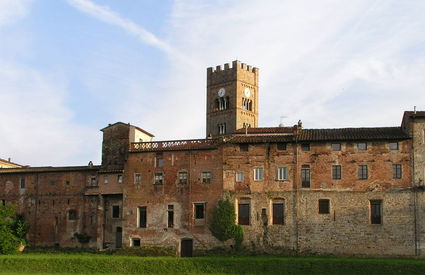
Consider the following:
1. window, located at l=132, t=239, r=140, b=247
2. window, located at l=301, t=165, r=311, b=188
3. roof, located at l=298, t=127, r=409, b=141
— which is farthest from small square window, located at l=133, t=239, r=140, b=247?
roof, located at l=298, t=127, r=409, b=141

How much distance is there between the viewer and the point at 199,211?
5319 cm

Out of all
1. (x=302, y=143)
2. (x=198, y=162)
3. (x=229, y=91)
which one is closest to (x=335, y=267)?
(x=302, y=143)

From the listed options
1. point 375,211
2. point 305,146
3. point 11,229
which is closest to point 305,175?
point 305,146

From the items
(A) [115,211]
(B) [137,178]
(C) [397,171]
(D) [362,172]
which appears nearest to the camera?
(C) [397,171]

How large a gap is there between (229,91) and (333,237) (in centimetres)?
4307

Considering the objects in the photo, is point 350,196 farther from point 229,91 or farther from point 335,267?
point 229,91

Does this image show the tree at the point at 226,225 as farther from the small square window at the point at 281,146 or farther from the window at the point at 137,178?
the window at the point at 137,178

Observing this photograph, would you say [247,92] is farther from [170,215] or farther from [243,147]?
[170,215]

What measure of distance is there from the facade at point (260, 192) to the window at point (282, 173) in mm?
77

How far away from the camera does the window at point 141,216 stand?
54.6 metres

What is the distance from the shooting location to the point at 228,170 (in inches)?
2089

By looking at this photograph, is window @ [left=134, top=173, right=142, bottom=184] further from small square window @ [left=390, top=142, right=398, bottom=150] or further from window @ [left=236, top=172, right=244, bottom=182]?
small square window @ [left=390, top=142, right=398, bottom=150]

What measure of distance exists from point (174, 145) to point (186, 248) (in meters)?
8.34

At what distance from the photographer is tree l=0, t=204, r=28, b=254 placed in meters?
54.5
